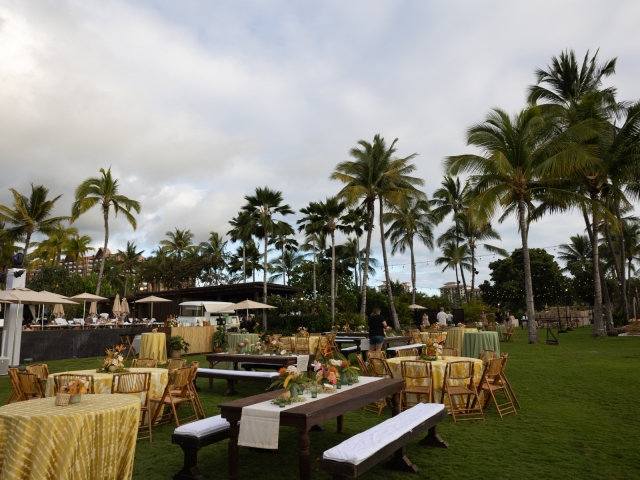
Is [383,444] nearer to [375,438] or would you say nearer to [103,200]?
[375,438]

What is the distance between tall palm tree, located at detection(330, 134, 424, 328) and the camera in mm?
26984

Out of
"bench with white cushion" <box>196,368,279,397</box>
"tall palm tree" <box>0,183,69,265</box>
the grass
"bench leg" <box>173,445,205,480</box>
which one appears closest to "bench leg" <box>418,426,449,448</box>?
the grass

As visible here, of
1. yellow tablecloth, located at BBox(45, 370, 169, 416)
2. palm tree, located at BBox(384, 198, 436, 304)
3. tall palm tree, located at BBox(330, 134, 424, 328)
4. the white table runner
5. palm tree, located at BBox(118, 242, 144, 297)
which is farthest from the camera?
palm tree, located at BBox(118, 242, 144, 297)

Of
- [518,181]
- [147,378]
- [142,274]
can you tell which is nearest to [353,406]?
[147,378]

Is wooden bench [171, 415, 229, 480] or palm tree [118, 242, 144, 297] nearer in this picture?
wooden bench [171, 415, 229, 480]

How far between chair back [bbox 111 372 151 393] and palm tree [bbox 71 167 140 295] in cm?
2405

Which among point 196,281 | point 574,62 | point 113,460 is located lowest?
point 113,460

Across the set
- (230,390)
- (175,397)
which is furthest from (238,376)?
(175,397)

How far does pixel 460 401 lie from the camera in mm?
7227

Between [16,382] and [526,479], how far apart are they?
21.2 ft

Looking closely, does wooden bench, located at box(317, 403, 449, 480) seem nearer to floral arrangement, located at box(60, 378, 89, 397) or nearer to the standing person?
floral arrangement, located at box(60, 378, 89, 397)

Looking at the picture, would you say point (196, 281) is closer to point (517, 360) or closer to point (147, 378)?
point (517, 360)

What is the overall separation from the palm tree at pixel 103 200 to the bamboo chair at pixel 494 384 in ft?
84.3

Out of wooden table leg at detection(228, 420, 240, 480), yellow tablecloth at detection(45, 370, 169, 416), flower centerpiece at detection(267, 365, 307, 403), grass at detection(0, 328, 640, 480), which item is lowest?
grass at detection(0, 328, 640, 480)
